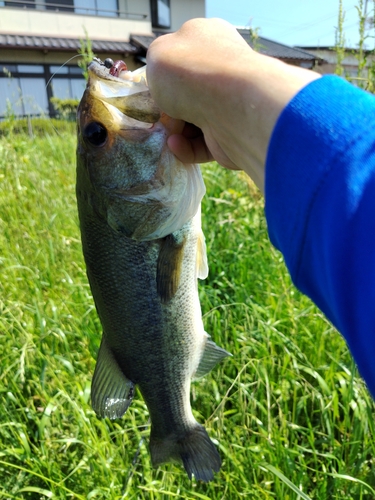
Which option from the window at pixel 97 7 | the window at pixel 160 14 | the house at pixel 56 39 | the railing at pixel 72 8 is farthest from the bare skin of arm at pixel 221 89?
the window at pixel 160 14

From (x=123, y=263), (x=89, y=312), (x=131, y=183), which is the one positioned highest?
(x=131, y=183)

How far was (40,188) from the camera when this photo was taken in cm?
371

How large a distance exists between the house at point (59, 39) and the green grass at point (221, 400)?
14336mm

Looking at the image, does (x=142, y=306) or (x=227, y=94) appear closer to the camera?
(x=227, y=94)

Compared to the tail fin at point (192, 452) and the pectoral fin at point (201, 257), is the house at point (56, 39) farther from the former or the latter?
the tail fin at point (192, 452)

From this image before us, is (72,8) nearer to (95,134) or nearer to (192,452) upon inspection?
(95,134)

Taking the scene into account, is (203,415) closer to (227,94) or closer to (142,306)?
(142,306)

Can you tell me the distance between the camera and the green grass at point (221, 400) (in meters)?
1.82

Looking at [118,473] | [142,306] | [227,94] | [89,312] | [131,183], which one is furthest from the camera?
[89,312]

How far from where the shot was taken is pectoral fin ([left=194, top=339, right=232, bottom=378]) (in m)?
1.69

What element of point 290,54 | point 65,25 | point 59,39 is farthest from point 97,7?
point 290,54

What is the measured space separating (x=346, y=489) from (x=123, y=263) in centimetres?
127

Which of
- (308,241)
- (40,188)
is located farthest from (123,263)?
(40,188)

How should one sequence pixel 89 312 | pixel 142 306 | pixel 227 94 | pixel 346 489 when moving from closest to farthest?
pixel 227 94
pixel 142 306
pixel 346 489
pixel 89 312
